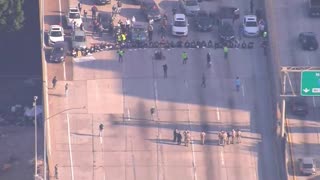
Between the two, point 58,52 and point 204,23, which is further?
point 204,23

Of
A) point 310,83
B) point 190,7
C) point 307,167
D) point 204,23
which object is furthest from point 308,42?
point 307,167

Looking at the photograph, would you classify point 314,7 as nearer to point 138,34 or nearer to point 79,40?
point 138,34

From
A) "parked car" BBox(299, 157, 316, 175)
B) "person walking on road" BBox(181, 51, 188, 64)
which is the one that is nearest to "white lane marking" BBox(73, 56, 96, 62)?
"person walking on road" BBox(181, 51, 188, 64)

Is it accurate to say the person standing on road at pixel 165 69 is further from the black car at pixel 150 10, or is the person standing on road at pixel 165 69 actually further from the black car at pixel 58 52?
the black car at pixel 58 52

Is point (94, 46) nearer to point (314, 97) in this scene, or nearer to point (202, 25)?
point (202, 25)

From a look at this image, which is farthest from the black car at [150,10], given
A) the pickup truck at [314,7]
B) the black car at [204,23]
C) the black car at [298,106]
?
the black car at [298,106]

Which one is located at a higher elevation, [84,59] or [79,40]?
[79,40]

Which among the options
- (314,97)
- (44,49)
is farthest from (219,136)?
(44,49)
